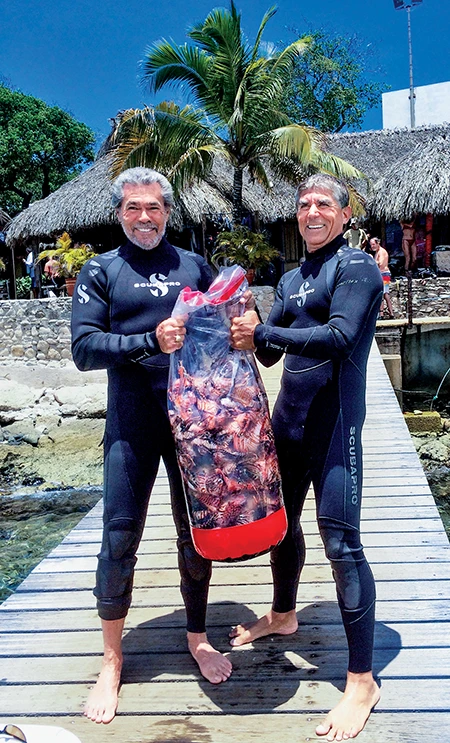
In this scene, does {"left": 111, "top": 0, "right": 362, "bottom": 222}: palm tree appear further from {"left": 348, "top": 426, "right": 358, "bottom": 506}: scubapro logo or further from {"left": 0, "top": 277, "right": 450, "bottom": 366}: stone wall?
{"left": 348, "top": 426, "right": 358, "bottom": 506}: scubapro logo

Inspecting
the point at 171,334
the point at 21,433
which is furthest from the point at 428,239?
the point at 171,334

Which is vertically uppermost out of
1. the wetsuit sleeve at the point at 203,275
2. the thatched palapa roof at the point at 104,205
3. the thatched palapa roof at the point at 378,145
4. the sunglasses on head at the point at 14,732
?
the thatched palapa roof at the point at 378,145

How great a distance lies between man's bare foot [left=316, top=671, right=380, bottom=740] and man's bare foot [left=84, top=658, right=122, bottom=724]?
2.12 feet

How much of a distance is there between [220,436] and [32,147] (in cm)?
2689

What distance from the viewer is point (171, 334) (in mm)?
2107

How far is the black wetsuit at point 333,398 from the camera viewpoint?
2113 millimetres

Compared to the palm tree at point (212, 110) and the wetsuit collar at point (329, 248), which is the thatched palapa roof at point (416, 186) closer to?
the palm tree at point (212, 110)

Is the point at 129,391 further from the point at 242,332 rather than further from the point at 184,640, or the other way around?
the point at 184,640

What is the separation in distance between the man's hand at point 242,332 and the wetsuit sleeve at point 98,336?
23 cm

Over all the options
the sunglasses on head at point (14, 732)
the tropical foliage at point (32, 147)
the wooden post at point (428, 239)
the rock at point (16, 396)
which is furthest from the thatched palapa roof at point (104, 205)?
the sunglasses on head at point (14, 732)

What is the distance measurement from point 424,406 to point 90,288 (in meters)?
11.1

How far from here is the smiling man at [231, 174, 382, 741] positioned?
210 centimetres

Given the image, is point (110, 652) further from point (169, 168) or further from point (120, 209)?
point (169, 168)

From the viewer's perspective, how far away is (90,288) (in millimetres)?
2312
